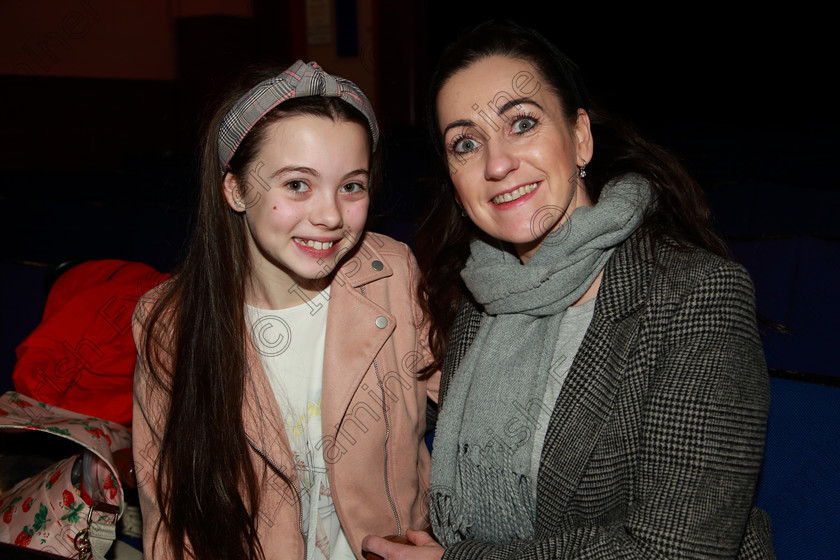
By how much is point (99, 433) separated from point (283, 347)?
47cm

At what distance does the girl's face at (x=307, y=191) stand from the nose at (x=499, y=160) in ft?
0.94

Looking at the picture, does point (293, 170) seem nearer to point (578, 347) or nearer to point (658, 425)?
point (578, 347)

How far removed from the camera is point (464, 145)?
1269mm

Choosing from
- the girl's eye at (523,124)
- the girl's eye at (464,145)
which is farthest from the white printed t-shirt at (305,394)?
the girl's eye at (523,124)

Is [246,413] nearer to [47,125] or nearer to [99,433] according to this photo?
[99,433]

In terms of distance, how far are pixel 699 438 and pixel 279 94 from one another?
980 millimetres

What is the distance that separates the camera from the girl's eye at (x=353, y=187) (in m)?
1.35

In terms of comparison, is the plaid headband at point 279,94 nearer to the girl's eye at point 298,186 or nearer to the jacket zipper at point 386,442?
the girl's eye at point 298,186

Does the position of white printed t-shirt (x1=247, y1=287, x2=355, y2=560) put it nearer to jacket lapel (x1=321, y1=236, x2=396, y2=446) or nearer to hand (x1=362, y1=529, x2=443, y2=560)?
jacket lapel (x1=321, y1=236, x2=396, y2=446)

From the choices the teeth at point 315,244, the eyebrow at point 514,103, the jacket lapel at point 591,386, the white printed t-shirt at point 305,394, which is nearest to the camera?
the jacket lapel at point 591,386

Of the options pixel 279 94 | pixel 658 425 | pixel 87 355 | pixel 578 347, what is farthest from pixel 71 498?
pixel 658 425

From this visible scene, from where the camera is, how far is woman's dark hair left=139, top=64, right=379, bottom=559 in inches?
52.8

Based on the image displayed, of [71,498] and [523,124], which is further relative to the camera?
[71,498]

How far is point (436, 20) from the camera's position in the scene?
6273 mm
